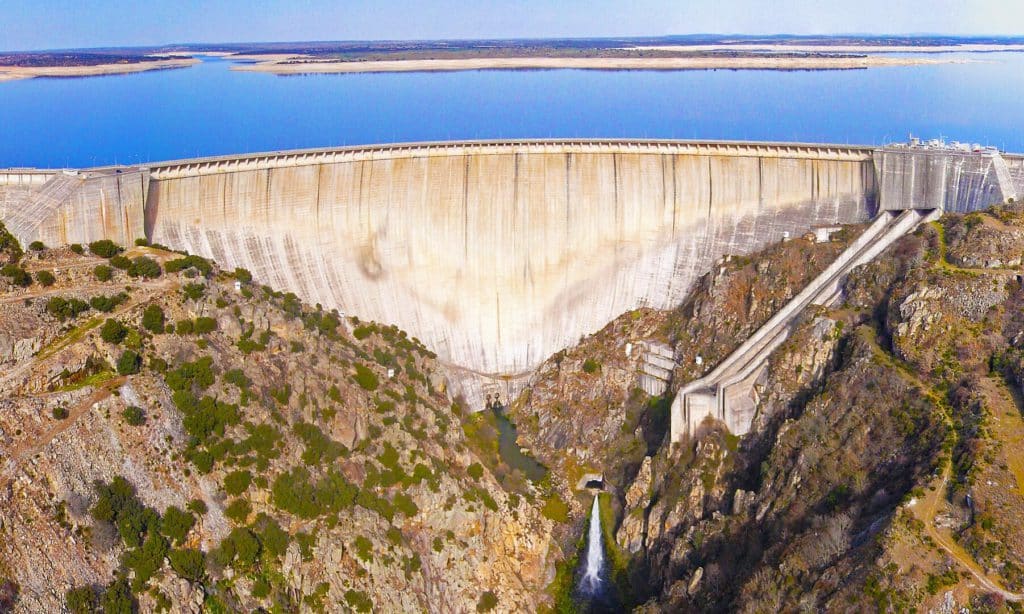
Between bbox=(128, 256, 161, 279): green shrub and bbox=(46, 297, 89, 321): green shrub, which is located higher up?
bbox=(128, 256, 161, 279): green shrub

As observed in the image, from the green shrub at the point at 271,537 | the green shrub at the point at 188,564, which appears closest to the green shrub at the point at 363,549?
the green shrub at the point at 271,537

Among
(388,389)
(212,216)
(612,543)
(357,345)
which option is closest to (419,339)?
(357,345)

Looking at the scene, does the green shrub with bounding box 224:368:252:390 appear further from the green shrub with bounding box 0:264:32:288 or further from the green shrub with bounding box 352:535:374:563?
the green shrub with bounding box 0:264:32:288

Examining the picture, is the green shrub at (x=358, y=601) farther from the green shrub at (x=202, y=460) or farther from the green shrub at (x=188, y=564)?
the green shrub at (x=202, y=460)

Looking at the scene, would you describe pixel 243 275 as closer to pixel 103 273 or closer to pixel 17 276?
pixel 103 273

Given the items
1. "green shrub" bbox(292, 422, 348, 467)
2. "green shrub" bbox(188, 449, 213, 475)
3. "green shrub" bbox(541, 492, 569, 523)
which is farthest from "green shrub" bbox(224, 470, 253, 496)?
"green shrub" bbox(541, 492, 569, 523)

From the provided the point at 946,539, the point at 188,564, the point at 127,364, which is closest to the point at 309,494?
the point at 188,564

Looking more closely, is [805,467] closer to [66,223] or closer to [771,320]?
[771,320]
